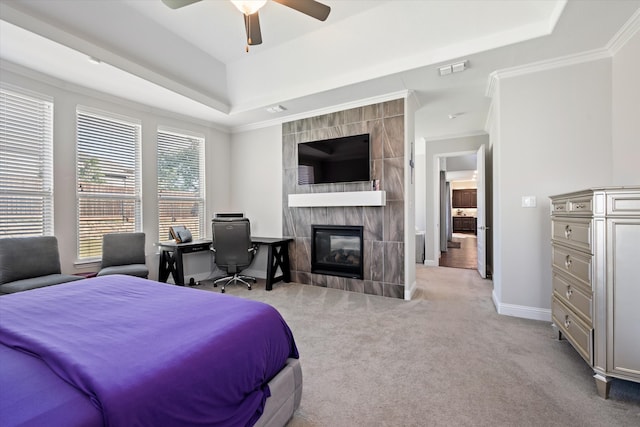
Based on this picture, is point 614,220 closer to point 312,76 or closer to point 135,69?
point 312,76

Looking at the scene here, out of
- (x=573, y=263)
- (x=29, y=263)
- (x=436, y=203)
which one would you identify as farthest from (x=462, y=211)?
(x=29, y=263)

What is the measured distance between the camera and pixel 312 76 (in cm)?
366

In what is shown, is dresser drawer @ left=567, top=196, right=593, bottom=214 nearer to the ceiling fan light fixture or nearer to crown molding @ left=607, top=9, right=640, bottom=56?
crown molding @ left=607, top=9, right=640, bottom=56

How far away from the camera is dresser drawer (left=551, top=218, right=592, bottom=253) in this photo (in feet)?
6.17

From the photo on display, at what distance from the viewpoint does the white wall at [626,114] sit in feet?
7.69

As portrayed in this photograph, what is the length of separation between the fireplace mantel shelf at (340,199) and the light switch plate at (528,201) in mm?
1566

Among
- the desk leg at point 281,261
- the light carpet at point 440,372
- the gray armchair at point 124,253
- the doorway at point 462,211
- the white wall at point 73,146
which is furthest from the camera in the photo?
the doorway at point 462,211

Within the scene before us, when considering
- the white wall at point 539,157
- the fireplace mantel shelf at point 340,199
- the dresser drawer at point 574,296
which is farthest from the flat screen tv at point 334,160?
the dresser drawer at point 574,296

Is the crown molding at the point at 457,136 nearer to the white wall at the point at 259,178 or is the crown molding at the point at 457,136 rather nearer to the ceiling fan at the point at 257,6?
the white wall at the point at 259,178

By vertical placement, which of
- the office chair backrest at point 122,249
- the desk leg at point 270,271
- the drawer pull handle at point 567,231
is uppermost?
the drawer pull handle at point 567,231

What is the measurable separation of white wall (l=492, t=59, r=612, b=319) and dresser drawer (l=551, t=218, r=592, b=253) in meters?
0.56

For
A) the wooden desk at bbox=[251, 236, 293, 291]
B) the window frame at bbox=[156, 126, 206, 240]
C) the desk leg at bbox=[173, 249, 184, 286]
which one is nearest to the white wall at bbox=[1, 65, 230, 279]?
the window frame at bbox=[156, 126, 206, 240]

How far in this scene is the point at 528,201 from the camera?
3.03 metres

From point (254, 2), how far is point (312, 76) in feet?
5.88
